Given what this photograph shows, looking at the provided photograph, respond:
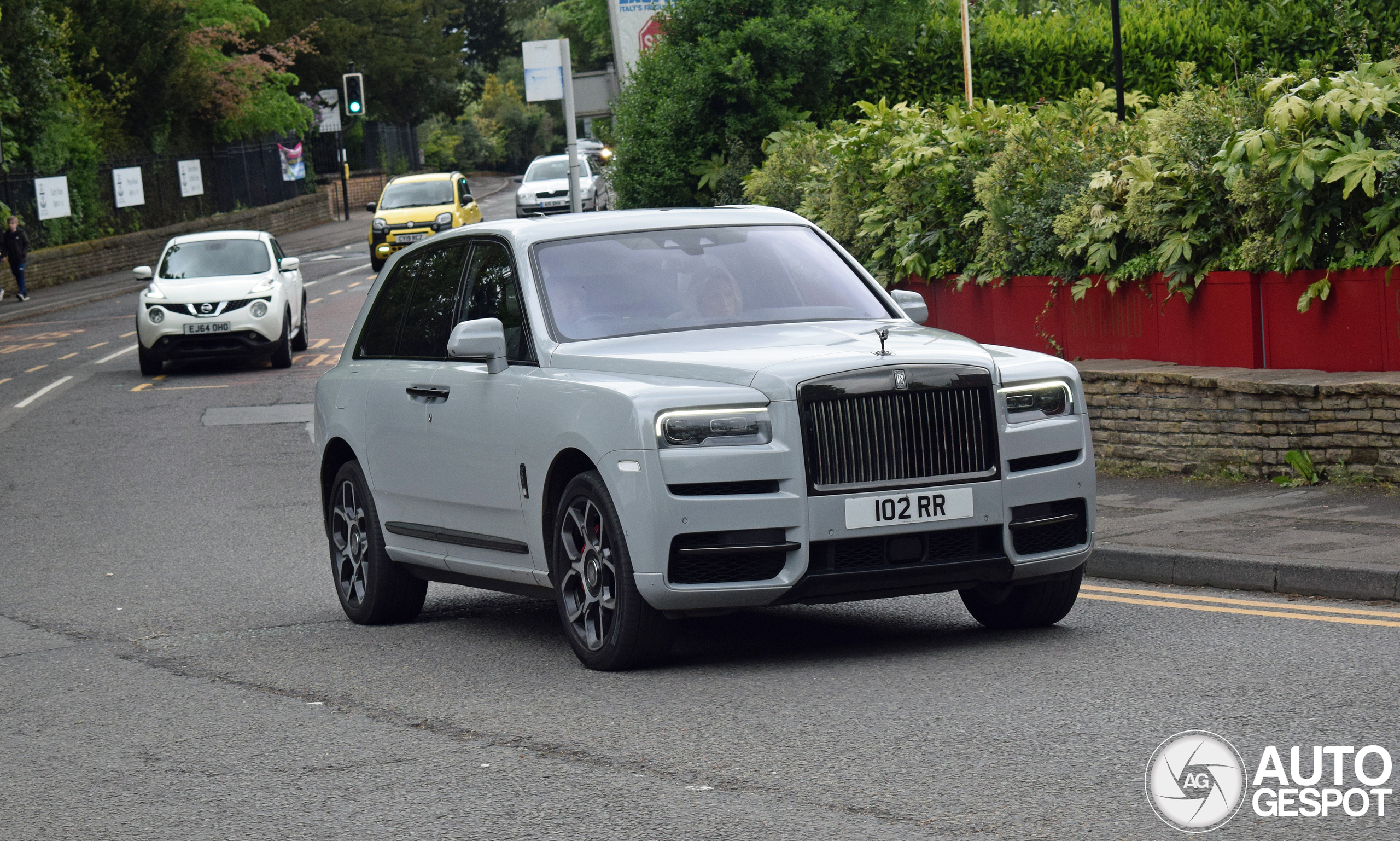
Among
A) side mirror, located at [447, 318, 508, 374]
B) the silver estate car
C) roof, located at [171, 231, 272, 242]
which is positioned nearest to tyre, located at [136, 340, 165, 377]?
roof, located at [171, 231, 272, 242]

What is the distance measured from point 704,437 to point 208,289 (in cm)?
1911

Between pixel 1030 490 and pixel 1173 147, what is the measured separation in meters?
6.26

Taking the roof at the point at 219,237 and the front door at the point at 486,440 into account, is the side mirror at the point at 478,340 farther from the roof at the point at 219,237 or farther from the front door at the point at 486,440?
the roof at the point at 219,237

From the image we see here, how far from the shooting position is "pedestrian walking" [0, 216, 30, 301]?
39.8 m

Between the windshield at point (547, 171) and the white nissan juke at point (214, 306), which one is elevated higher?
the windshield at point (547, 171)

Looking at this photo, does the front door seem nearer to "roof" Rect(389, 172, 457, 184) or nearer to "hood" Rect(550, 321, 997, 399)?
"hood" Rect(550, 321, 997, 399)

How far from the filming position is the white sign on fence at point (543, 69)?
67.7ft

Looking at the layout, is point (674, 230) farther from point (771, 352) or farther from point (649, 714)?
point (649, 714)

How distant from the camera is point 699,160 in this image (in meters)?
23.3

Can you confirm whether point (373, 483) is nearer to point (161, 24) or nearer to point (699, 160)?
point (699, 160)

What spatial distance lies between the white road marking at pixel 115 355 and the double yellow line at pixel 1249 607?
843 inches

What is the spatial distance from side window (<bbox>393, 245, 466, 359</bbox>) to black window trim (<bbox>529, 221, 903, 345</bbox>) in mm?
676

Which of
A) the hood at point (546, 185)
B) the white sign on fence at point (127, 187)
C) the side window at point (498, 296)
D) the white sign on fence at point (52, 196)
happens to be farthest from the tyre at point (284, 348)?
the white sign on fence at point (127, 187)

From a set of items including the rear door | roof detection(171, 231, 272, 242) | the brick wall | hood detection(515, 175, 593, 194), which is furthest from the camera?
hood detection(515, 175, 593, 194)
